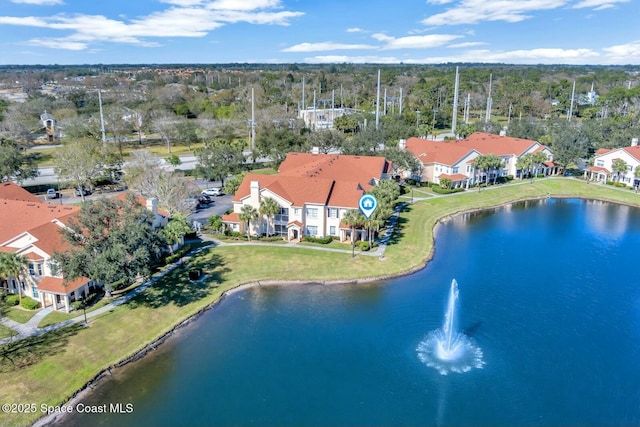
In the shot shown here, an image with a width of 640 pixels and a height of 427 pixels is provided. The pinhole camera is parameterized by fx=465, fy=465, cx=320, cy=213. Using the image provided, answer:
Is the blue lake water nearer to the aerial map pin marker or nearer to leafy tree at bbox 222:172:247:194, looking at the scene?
the aerial map pin marker

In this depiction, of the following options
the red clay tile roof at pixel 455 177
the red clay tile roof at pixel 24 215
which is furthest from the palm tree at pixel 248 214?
the red clay tile roof at pixel 455 177

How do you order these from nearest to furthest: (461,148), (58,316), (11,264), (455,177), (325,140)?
(11,264) < (58,316) < (455,177) < (461,148) < (325,140)

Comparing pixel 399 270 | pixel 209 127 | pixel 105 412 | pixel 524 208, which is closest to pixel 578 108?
pixel 524 208

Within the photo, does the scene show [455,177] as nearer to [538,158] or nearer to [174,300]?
[538,158]

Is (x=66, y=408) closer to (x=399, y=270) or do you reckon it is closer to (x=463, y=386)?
(x=463, y=386)

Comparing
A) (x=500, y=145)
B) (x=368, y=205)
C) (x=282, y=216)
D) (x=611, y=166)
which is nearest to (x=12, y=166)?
(x=282, y=216)

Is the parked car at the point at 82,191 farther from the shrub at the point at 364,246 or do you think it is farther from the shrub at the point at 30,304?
the shrub at the point at 364,246

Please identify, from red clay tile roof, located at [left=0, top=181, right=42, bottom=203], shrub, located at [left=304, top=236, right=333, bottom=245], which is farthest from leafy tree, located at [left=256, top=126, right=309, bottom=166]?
red clay tile roof, located at [left=0, top=181, right=42, bottom=203]
